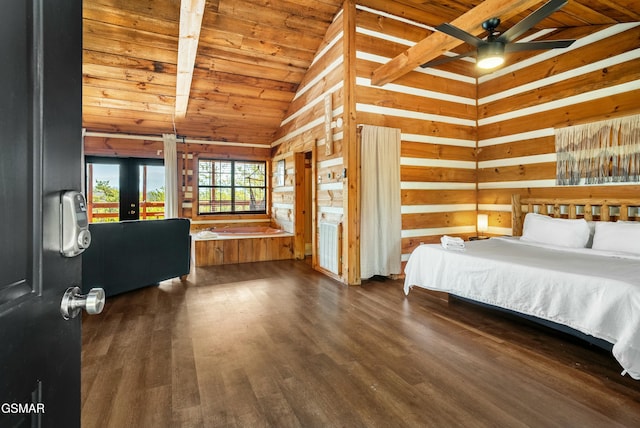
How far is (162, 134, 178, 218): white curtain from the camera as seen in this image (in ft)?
21.9

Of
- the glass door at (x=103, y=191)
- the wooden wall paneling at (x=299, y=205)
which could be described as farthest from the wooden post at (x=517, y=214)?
the glass door at (x=103, y=191)

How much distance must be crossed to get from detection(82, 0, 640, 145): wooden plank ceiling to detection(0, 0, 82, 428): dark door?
14.6ft

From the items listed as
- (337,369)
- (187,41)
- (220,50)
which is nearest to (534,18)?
(337,369)

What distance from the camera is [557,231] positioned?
3.81m

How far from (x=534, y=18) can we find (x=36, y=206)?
3.43 metres

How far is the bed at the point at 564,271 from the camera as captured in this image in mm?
2172

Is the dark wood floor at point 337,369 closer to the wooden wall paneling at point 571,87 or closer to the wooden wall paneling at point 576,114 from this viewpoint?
the wooden wall paneling at point 576,114

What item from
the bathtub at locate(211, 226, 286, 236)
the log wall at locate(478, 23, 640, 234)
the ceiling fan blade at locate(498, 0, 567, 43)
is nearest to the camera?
the ceiling fan blade at locate(498, 0, 567, 43)

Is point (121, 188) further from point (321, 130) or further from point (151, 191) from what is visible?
point (321, 130)

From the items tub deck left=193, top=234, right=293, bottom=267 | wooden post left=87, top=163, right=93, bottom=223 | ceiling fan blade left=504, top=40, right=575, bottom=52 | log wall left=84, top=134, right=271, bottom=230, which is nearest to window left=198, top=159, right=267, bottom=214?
log wall left=84, top=134, right=271, bottom=230

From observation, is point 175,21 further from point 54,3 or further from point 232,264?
point 54,3

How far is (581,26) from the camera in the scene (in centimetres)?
→ 425

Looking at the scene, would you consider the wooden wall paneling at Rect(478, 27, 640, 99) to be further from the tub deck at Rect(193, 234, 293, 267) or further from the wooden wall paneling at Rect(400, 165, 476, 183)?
the tub deck at Rect(193, 234, 293, 267)

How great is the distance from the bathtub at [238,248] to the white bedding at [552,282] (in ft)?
9.83
